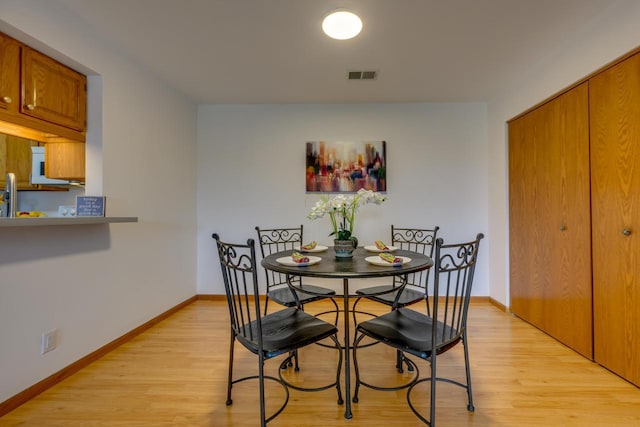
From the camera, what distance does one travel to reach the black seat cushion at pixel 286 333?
56.3 inches

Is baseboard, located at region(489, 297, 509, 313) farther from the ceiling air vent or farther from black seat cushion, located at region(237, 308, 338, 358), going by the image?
the ceiling air vent

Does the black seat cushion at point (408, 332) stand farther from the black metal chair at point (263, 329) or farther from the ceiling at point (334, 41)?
the ceiling at point (334, 41)

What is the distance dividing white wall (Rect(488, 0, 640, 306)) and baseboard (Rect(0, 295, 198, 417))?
3.55 m

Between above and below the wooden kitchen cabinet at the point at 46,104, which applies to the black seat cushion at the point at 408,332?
below

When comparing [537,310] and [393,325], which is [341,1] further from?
[537,310]

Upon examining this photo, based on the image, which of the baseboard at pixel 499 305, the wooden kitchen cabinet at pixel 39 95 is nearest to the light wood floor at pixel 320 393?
the baseboard at pixel 499 305

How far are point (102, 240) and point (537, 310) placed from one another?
3610mm

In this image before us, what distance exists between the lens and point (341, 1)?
1.80 m

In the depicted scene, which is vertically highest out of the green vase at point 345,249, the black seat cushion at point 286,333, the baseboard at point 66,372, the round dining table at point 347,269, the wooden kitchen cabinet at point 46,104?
the wooden kitchen cabinet at point 46,104

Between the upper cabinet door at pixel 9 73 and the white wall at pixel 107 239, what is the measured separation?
68mm

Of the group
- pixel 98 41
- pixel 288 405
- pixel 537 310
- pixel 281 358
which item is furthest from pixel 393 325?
pixel 98 41

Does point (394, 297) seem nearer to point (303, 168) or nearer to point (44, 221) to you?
point (303, 168)

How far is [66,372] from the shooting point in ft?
6.22

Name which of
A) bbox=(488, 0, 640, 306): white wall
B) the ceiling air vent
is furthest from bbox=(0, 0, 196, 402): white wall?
bbox=(488, 0, 640, 306): white wall
